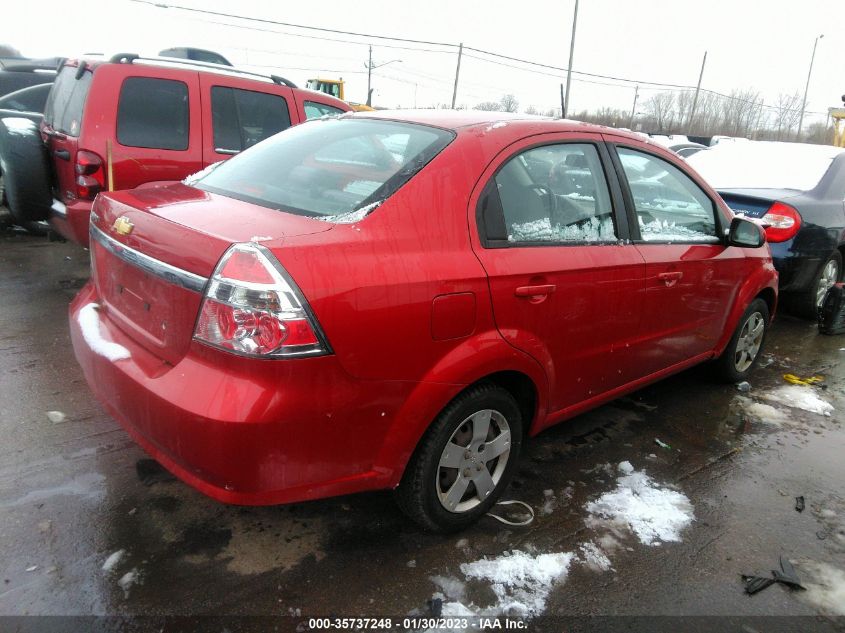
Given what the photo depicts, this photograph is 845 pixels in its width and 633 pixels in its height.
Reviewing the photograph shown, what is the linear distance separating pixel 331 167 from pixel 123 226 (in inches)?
33.4

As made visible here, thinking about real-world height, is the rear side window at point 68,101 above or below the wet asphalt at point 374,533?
above

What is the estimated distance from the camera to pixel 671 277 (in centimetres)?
328

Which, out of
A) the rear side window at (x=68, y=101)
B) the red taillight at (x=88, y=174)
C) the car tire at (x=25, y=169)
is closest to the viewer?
the red taillight at (x=88, y=174)

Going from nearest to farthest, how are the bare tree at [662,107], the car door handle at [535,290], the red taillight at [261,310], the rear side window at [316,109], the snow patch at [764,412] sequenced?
the red taillight at [261,310]
the car door handle at [535,290]
the snow patch at [764,412]
the rear side window at [316,109]
the bare tree at [662,107]

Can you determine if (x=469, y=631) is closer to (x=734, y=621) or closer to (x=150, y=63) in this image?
(x=734, y=621)

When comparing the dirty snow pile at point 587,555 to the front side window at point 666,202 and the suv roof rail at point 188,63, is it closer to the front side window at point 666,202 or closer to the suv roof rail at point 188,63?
the front side window at point 666,202

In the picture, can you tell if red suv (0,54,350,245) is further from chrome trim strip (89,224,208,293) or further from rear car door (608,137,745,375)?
rear car door (608,137,745,375)

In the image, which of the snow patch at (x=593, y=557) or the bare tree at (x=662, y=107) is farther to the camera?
the bare tree at (x=662, y=107)

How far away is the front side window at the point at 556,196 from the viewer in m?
2.57

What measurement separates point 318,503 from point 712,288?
8.44 feet

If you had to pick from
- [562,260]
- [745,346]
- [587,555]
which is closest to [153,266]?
[562,260]

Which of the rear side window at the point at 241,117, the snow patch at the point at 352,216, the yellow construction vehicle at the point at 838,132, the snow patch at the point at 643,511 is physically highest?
the yellow construction vehicle at the point at 838,132

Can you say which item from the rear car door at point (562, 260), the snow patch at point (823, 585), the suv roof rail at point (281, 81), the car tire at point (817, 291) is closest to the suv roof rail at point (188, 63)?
the suv roof rail at point (281, 81)

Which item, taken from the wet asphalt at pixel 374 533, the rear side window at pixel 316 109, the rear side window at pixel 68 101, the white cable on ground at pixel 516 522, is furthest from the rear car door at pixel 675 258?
the rear side window at pixel 68 101
